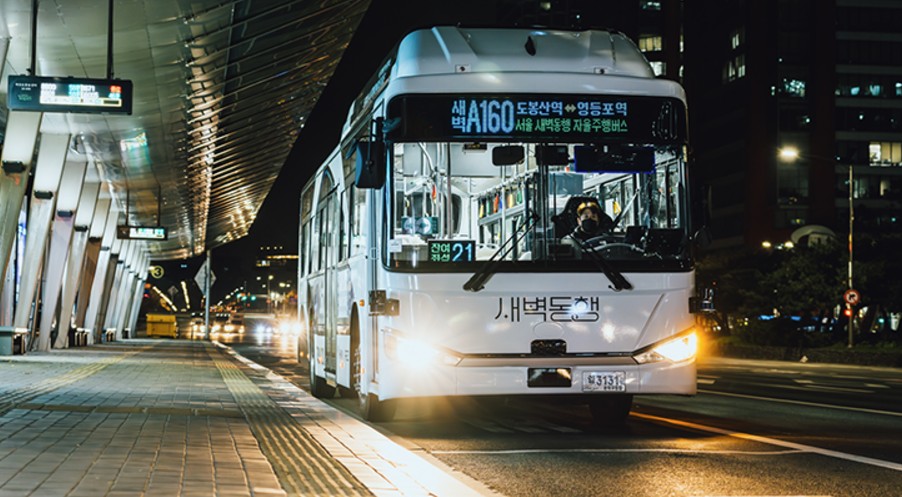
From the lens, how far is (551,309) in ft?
40.0

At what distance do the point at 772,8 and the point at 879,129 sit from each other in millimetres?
12116

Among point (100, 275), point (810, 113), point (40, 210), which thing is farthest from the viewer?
point (810, 113)

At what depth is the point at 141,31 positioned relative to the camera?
25688 millimetres

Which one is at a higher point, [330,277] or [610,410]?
[330,277]

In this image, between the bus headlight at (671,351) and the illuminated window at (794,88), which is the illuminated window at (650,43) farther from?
the bus headlight at (671,351)

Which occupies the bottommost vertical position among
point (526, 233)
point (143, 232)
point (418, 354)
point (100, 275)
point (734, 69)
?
point (418, 354)

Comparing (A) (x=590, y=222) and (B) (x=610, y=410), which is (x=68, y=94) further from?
(A) (x=590, y=222)

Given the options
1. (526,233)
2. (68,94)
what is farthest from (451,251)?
(68,94)

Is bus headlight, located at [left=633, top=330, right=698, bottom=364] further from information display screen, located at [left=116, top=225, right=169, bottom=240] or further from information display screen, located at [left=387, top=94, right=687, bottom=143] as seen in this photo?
information display screen, located at [left=116, top=225, right=169, bottom=240]

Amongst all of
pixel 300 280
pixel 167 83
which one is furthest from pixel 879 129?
pixel 300 280

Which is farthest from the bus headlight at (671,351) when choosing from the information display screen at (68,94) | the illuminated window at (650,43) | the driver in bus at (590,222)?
the illuminated window at (650,43)

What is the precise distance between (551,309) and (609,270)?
0.67 metres

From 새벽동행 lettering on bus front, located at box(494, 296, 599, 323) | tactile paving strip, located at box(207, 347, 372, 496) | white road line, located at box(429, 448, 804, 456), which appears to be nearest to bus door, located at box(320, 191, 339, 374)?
tactile paving strip, located at box(207, 347, 372, 496)

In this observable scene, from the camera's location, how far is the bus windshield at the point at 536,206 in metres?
12.2
